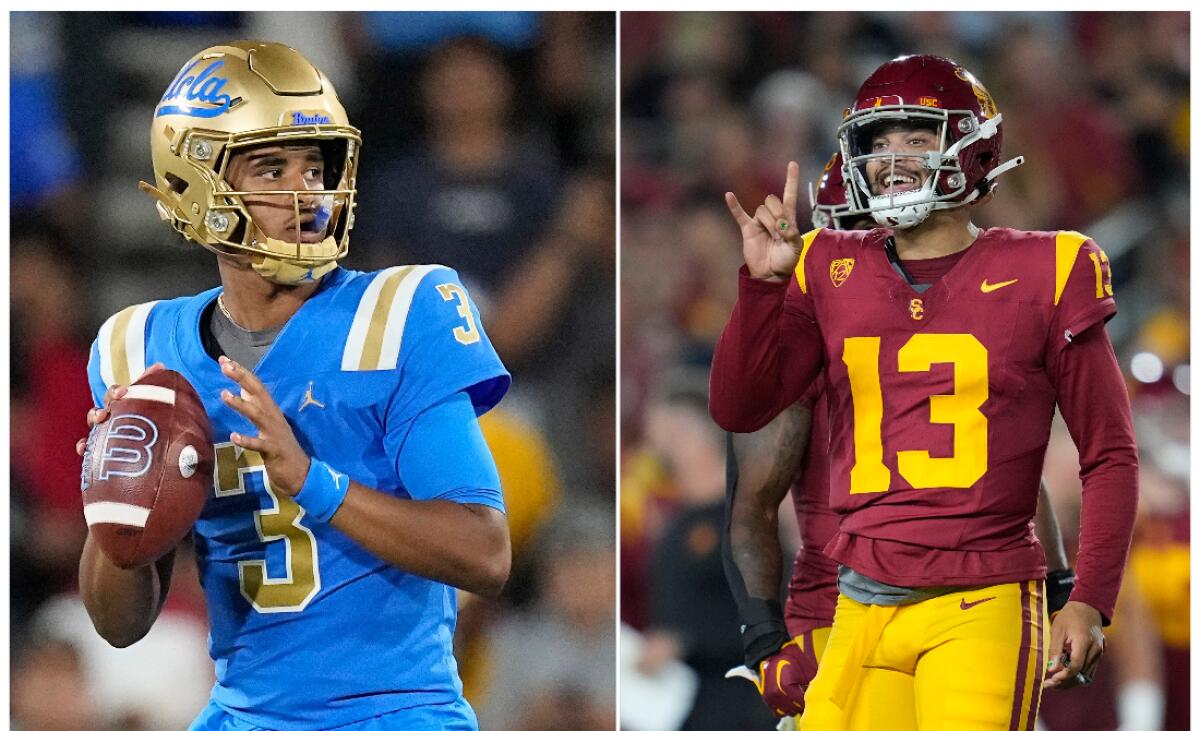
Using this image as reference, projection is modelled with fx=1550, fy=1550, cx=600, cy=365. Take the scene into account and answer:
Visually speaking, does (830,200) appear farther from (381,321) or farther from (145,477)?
(145,477)

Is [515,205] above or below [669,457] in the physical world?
above

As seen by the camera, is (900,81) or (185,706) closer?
(900,81)

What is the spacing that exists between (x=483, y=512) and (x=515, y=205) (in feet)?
7.40

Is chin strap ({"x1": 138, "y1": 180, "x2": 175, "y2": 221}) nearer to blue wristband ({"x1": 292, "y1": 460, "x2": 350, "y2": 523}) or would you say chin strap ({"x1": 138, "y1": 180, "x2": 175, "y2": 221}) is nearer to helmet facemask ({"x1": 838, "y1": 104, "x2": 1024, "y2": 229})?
blue wristband ({"x1": 292, "y1": 460, "x2": 350, "y2": 523})

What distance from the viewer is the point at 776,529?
317 cm

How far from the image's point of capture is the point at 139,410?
203 cm

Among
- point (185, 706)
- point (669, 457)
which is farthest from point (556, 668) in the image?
point (185, 706)

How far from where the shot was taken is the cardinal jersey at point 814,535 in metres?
3.06

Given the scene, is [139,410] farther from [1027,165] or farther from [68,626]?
[1027,165]

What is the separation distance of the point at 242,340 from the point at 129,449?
28cm

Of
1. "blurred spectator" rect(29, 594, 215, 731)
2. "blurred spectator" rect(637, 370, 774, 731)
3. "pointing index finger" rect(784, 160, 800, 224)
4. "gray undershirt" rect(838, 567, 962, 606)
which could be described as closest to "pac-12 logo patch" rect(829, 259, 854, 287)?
"pointing index finger" rect(784, 160, 800, 224)

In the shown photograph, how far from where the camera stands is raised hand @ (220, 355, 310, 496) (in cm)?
187

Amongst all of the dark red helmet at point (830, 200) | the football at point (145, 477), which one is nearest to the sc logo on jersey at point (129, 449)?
the football at point (145, 477)

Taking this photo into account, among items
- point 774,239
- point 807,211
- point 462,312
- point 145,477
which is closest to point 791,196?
point 774,239
